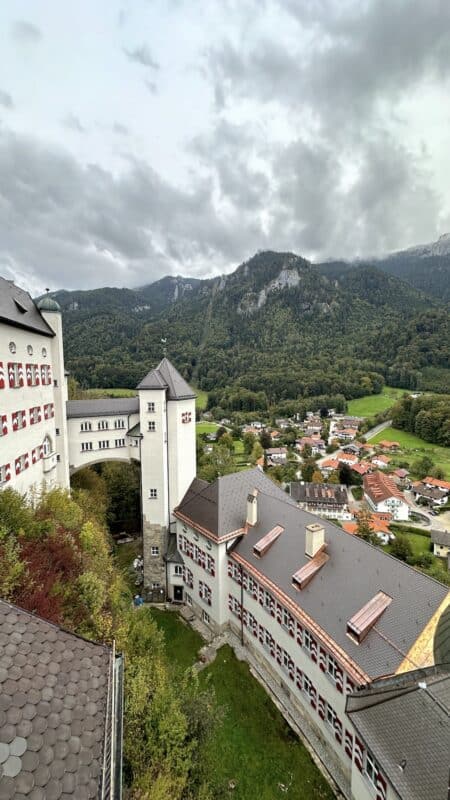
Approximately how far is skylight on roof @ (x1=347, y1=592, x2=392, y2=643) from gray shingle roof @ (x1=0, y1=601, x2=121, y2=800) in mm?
11630

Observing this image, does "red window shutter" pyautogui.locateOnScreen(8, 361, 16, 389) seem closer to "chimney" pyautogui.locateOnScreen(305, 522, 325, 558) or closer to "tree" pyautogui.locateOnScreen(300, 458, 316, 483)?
"chimney" pyautogui.locateOnScreen(305, 522, 325, 558)

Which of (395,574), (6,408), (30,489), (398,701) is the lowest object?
(398,701)

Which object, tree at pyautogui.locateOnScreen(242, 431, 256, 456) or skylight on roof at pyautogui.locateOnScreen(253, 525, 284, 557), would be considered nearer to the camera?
skylight on roof at pyautogui.locateOnScreen(253, 525, 284, 557)

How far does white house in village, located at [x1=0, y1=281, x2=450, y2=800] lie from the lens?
45.2ft

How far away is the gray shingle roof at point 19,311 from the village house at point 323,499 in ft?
164

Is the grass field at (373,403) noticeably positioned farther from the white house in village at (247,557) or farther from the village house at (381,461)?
the white house in village at (247,557)

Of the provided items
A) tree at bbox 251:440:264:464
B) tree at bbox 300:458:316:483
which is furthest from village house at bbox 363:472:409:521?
tree at bbox 251:440:264:464

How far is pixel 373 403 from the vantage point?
14225 cm

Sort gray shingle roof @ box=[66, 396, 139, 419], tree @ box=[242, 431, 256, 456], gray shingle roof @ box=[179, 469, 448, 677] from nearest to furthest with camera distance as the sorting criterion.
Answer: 1. gray shingle roof @ box=[179, 469, 448, 677]
2. gray shingle roof @ box=[66, 396, 139, 419]
3. tree @ box=[242, 431, 256, 456]

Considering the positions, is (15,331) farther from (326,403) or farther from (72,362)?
(326,403)

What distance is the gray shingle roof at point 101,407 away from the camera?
103 ft

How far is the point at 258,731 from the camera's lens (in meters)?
16.8

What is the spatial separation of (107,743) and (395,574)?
1444cm

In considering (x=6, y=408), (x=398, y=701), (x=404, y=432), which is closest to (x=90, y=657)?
(x=398, y=701)
